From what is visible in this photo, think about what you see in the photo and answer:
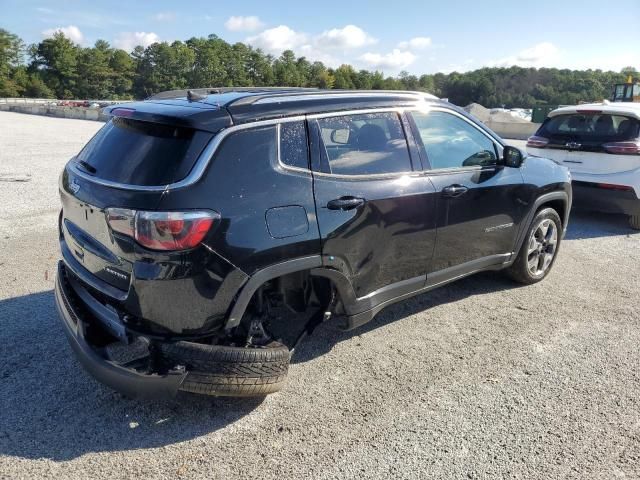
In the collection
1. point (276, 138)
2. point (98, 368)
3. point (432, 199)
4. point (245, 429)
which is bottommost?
point (245, 429)

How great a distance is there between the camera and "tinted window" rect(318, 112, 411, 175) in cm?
332

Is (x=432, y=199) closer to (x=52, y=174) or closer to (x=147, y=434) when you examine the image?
(x=147, y=434)

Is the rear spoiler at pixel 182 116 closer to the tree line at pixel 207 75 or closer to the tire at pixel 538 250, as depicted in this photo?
the tire at pixel 538 250

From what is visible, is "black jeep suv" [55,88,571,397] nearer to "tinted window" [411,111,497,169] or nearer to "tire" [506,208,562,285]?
"tinted window" [411,111,497,169]

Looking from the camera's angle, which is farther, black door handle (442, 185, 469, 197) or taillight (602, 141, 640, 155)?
taillight (602, 141, 640, 155)

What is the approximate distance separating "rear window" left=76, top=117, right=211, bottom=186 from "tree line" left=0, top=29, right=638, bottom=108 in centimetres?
7627

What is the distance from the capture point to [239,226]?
2.78 metres

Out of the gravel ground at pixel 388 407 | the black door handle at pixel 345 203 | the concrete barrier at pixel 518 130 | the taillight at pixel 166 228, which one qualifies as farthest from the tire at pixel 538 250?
the concrete barrier at pixel 518 130

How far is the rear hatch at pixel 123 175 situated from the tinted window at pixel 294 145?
0.38 meters

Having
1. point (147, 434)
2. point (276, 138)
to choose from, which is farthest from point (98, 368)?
point (276, 138)

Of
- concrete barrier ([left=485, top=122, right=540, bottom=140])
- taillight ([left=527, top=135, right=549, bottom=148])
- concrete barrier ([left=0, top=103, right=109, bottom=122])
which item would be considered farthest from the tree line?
taillight ([left=527, top=135, right=549, bottom=148])

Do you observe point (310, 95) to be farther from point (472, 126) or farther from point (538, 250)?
point (538, 250)

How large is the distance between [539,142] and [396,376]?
19.4 feet

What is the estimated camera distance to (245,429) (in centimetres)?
297
